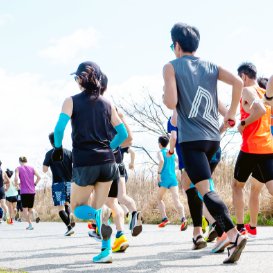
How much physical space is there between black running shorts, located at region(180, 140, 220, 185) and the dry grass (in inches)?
225

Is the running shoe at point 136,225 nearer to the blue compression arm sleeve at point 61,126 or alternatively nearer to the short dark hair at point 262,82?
the blue compression arm sleeve at point 61,126

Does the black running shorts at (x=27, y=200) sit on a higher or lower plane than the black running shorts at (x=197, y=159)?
lower

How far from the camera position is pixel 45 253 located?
5145mm

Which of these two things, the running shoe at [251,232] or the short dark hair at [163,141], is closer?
the running shoe at [251,232]

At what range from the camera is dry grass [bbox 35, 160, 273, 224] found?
367 inches

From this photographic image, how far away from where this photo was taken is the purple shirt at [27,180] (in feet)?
38.4

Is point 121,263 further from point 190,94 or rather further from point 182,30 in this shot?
point 182,30

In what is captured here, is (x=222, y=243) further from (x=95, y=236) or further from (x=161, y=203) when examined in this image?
(x=161, y=203)

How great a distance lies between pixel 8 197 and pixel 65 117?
14477 mm

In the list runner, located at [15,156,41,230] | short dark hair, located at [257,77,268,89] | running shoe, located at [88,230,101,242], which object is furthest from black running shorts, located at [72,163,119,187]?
runner, located at [15,156,41,230]

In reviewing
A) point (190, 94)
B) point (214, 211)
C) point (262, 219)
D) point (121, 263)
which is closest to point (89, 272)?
point (121, 263)

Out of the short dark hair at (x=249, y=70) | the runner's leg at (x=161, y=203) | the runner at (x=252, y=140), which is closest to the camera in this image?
the runner at (x=252, y=140)

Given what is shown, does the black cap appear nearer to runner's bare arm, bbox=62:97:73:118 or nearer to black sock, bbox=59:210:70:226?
runner's bare arm, bbox=62:97:73:118

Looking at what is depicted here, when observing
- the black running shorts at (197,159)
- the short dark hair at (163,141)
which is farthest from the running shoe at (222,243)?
the short dark hair at (163,141)
